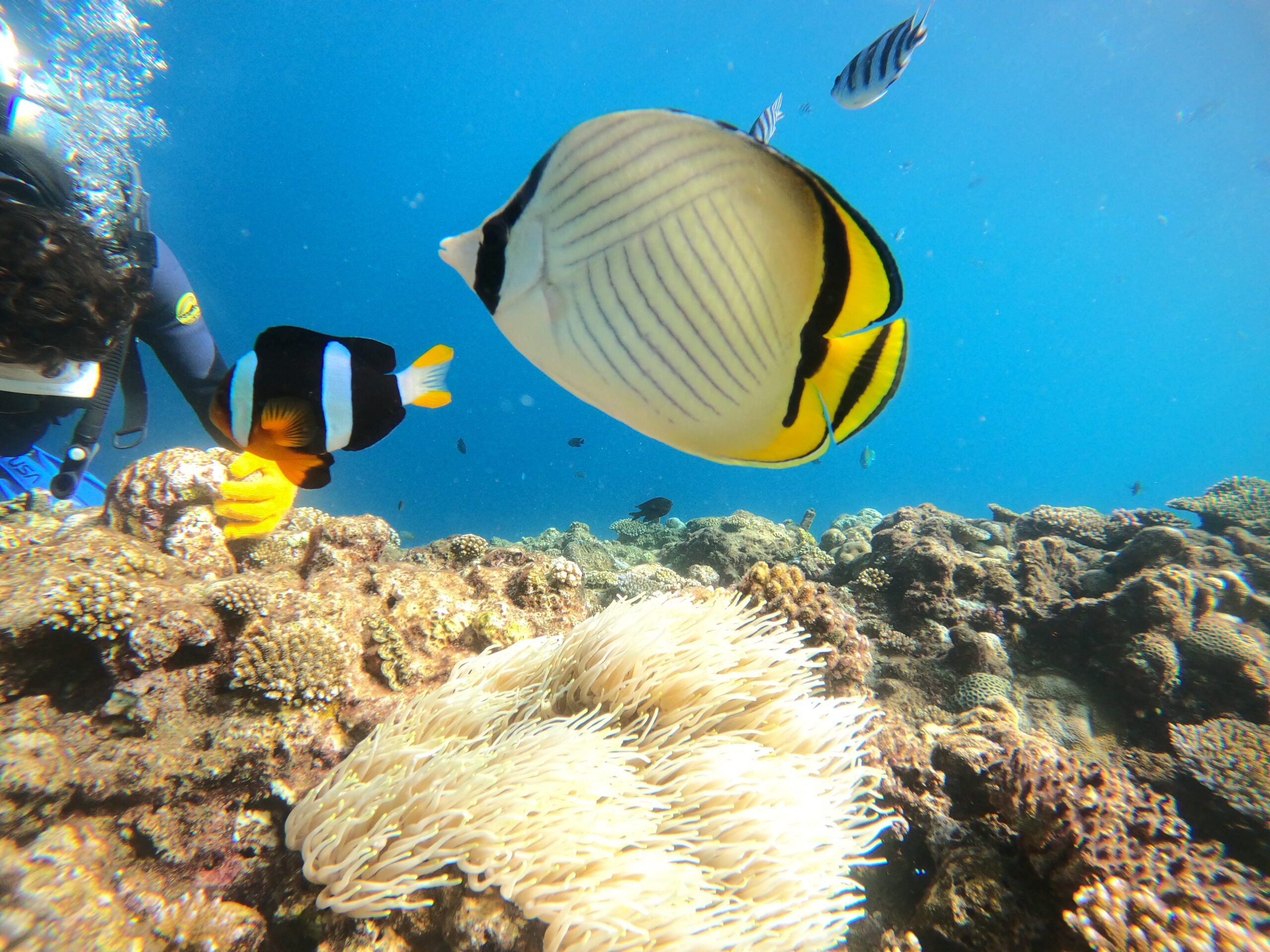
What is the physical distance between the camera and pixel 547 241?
0.70 m

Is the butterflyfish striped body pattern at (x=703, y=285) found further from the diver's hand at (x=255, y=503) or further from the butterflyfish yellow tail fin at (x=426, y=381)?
the diver's hand at (x=255, y=503)

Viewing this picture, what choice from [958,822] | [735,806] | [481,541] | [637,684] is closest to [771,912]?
[735,806]

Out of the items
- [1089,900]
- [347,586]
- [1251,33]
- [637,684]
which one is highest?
[1251,33]

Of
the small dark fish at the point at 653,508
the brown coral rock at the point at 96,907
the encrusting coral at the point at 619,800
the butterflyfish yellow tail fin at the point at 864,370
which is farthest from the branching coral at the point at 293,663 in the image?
the small dark fish at the point at 653,508

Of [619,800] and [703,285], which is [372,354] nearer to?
[703,285]

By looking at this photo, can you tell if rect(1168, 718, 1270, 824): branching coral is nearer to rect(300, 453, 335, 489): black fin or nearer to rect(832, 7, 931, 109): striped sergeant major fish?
rect(300, 453, 335, 489): black fin

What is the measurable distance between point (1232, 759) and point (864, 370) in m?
3.73

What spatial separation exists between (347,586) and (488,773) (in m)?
1.39

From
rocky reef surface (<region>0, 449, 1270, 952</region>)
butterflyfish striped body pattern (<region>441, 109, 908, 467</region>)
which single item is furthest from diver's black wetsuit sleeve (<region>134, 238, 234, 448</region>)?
butterflyfish striped body pattern (<region>441, 109, 908, 467</region>)

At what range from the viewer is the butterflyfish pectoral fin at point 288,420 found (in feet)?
4.49

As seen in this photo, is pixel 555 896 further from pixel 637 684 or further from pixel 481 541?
pixel 481 541

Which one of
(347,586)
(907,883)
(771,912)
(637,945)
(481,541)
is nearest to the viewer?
(637,945)

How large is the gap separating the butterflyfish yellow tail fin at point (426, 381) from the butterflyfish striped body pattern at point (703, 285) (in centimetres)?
70

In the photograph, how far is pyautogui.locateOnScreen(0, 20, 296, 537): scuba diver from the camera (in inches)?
89.7
